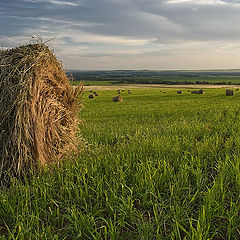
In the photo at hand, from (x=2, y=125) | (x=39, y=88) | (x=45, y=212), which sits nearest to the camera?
(x=45, y=212)

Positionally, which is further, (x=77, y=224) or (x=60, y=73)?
(x=60, y=73)

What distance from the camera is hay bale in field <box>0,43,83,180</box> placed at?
213 inches

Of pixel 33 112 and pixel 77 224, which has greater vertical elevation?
pixel 33 112

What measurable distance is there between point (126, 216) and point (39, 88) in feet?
12.1

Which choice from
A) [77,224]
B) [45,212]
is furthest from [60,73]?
[77,224]

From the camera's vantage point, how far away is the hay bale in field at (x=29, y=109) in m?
5.41

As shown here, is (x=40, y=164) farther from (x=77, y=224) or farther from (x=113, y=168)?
(x=77, y=224)

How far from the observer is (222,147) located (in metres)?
7.26

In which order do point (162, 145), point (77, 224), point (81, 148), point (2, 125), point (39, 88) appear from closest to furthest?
point (77, 224) → point (2, 125) → point (39, 88) → point (162, 145) → point (81, 148)

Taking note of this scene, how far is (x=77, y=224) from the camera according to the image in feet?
12.0

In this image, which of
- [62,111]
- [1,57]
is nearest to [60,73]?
[62,111]

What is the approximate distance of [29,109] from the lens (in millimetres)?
5582

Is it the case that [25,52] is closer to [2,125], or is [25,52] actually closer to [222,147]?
[2,125]

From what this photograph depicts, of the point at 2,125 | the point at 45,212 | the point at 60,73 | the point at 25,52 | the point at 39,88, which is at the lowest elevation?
the point at 45,212
